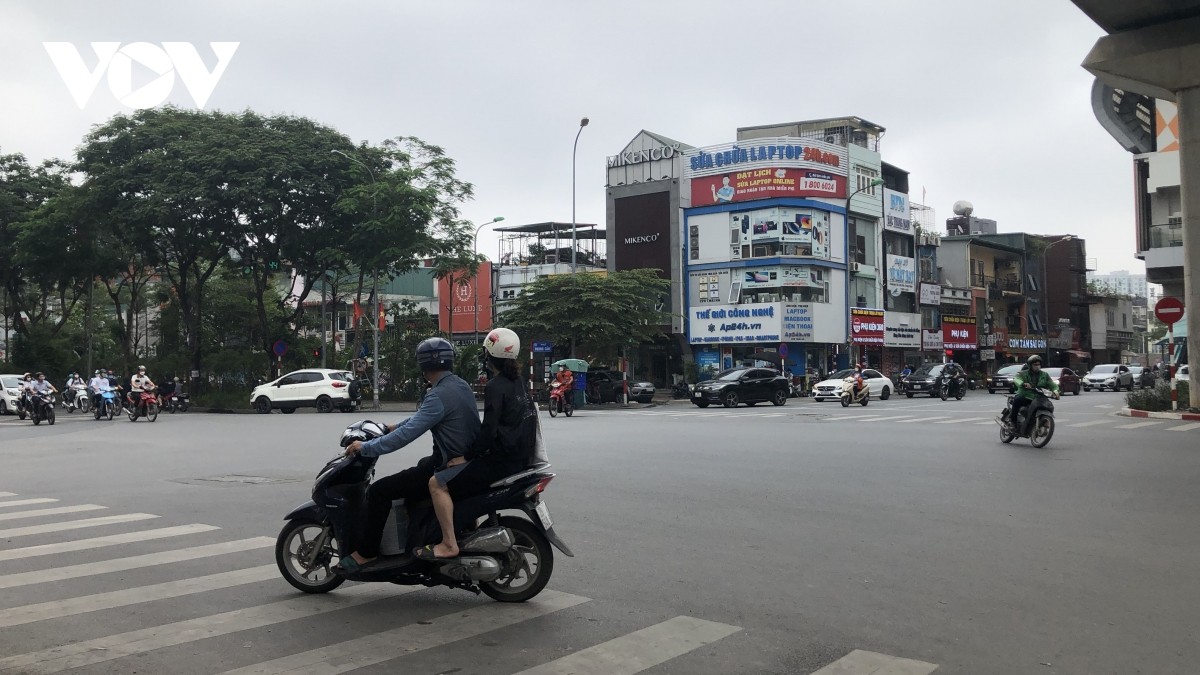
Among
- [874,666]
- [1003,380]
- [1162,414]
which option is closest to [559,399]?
[1162,414]

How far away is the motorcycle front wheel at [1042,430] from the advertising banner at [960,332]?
150 feet

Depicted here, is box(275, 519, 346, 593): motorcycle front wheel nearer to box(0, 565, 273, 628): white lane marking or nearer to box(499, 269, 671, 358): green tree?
box(0, 565, 273, 628): white lane marking

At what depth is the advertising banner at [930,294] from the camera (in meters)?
56.8

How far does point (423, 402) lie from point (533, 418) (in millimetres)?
643

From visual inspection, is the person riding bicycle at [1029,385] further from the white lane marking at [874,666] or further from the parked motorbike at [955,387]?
the parked motorbike at [955,387]

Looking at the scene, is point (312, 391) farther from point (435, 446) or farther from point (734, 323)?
point (435, 446)

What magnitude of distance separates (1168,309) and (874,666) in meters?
23.3

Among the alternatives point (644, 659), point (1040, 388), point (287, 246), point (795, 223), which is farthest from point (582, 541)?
point (795, 223)

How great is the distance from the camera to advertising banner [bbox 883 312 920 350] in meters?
53.4

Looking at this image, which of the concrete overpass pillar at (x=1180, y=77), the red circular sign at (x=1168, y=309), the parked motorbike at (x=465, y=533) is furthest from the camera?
the red circular sign at (x=1168, y=309)

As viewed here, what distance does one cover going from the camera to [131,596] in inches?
229

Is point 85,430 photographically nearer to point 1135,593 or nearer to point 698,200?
point 1135,593

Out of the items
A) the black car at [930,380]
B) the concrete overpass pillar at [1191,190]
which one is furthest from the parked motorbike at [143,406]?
the black car at [930,380]

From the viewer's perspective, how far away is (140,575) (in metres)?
6.41
